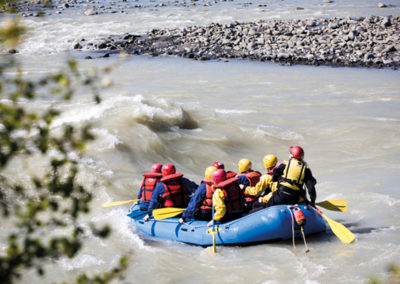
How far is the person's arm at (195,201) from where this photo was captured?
678 cm

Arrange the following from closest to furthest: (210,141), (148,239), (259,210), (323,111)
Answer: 1. (259,210)
2. (148,239)
3. (210,141)
4. (323,111)

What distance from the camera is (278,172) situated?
6727 mm

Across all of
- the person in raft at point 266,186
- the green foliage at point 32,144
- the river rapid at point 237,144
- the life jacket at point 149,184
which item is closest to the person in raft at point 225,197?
the person in raft at point 266,186

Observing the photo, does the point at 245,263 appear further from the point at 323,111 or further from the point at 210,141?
the point at 323,111

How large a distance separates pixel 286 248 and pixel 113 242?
2.40m

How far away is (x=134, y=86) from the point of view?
17297 millimetres

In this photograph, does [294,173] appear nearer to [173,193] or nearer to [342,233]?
[342,233]

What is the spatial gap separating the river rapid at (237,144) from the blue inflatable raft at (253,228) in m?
0.13

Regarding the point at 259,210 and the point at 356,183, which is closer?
the point at 259,210

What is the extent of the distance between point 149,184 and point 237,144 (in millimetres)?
4738

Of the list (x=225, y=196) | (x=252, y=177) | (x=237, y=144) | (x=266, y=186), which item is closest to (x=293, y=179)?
(x=266, y=186)

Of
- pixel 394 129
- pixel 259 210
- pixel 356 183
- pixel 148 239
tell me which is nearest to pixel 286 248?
pixel 259 210

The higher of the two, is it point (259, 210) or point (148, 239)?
point (259, 210)

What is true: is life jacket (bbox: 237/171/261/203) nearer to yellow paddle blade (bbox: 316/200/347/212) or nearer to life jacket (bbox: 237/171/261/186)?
life jacket (bbox: 237/171/261/186)
